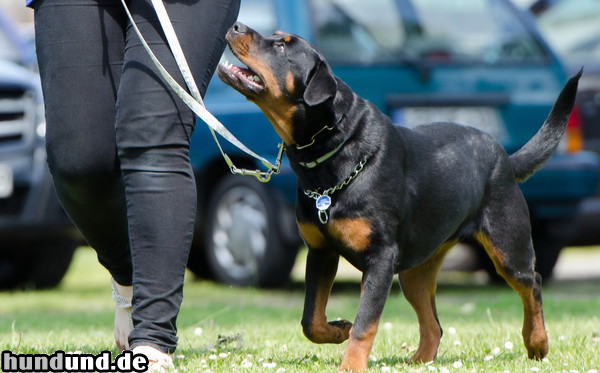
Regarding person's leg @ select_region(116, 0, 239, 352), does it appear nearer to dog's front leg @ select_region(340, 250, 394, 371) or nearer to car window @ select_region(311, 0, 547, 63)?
dog's front leg @ select_region(340, 250, 394, 371)

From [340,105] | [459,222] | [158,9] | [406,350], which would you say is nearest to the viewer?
[158,9]

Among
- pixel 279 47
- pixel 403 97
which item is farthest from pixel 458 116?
pixel 279 47

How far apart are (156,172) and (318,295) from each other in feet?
2.91

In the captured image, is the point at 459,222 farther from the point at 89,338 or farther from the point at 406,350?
the point at 89,338

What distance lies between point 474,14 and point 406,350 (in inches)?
158

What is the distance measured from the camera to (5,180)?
7.95 metres

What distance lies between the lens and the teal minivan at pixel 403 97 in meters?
7.85

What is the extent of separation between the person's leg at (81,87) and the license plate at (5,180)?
389 cm

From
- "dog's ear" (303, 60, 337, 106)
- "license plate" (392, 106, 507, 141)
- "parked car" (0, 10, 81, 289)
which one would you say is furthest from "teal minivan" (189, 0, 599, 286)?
"dog's ear" (303, 60, 337, 106)

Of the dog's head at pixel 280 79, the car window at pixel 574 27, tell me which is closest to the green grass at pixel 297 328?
the dog's head at pixel 280 79

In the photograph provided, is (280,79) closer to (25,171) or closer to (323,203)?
(323,203)

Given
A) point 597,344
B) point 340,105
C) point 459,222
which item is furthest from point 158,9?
point 597,344

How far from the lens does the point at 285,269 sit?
816 cm

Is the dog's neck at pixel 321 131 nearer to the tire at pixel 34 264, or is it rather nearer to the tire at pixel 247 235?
the tire at pixel 247 235
